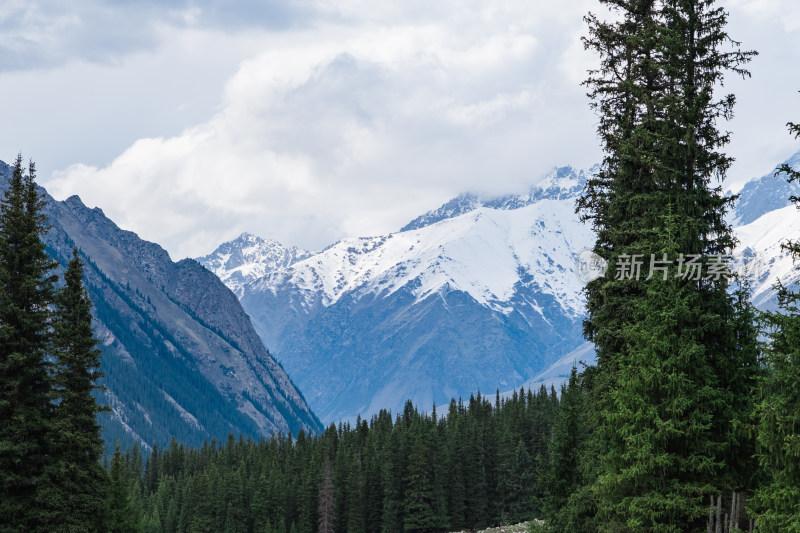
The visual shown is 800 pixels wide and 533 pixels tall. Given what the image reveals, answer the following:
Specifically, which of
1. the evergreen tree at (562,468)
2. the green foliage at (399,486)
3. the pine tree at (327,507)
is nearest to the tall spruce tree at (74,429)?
the evergreen tree at (562,468)

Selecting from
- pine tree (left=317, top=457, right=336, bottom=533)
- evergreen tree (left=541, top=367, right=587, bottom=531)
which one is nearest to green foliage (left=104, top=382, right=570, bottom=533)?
pine tree (left=317, top=457, right=336, bottom=533)

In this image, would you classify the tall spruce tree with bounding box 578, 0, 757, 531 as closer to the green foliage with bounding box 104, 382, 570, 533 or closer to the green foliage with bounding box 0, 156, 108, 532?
the green foliage with bounding box 0, 156, 108, 532

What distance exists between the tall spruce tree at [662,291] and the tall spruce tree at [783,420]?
4.83ft

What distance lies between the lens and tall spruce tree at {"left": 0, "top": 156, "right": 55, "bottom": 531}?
33.5m

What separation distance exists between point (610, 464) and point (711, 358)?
178 inches

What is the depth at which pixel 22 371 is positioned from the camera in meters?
34.0

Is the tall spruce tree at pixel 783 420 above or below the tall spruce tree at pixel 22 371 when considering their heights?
below

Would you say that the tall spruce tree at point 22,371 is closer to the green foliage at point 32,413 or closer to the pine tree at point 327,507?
the green foliage at point 32,413

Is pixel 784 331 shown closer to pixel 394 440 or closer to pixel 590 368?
pixel 590 368

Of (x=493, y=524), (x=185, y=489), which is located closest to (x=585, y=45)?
(x=493, y=524)

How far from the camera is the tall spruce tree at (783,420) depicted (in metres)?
20.2

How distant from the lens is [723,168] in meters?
28.7

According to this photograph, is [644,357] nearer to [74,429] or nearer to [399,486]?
[74,429]

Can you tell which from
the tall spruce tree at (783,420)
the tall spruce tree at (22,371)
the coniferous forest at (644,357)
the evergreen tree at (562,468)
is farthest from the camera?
the evergreen tree at (562,468)
